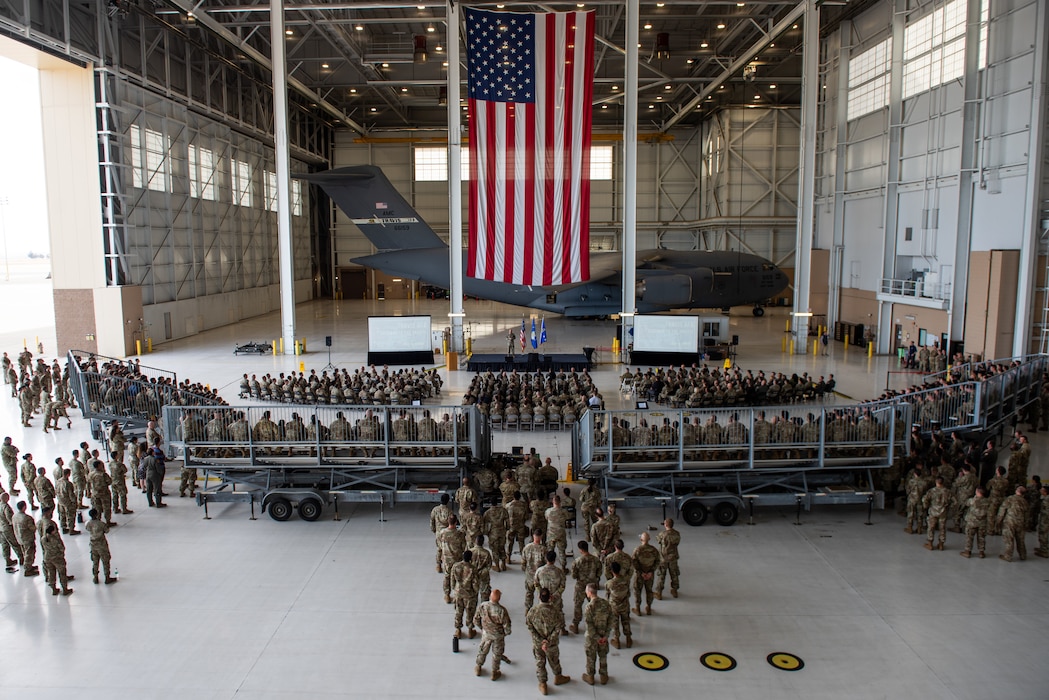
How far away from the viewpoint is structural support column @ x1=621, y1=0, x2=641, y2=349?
27.4 meters

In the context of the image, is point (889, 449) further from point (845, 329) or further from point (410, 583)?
point (845, 329)

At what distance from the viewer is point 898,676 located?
7.99 metres

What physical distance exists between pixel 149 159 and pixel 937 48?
3193 centimetres

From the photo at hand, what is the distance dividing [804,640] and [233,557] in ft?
26.7

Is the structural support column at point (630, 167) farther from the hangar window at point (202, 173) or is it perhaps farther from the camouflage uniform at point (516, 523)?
the hangar window at point (202, 173)

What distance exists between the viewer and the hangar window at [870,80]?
30.2 metres

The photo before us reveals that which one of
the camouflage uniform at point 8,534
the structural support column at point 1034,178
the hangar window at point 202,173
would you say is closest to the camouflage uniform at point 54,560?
the camouflage uniform at point 8,534

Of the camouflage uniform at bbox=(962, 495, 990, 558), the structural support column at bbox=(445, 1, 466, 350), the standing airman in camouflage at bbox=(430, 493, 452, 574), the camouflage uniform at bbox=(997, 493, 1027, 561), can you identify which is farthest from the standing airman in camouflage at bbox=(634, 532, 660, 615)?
the structural support column at bbox=(445, 1, 466, 350)

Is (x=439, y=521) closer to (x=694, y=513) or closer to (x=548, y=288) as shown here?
(x=694, y=513)

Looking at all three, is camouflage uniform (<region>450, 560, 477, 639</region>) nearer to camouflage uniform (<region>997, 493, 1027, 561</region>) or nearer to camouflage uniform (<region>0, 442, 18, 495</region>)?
camouflage uniform (<region>997, 493, 1027, 561</region>)

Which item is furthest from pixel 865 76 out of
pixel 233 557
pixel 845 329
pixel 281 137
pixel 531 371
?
pixel 233 557

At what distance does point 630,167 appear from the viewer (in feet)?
93.1

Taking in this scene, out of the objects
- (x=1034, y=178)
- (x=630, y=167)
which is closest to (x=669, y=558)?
(x=1034, y=178)

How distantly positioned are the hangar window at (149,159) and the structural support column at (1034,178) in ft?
107
